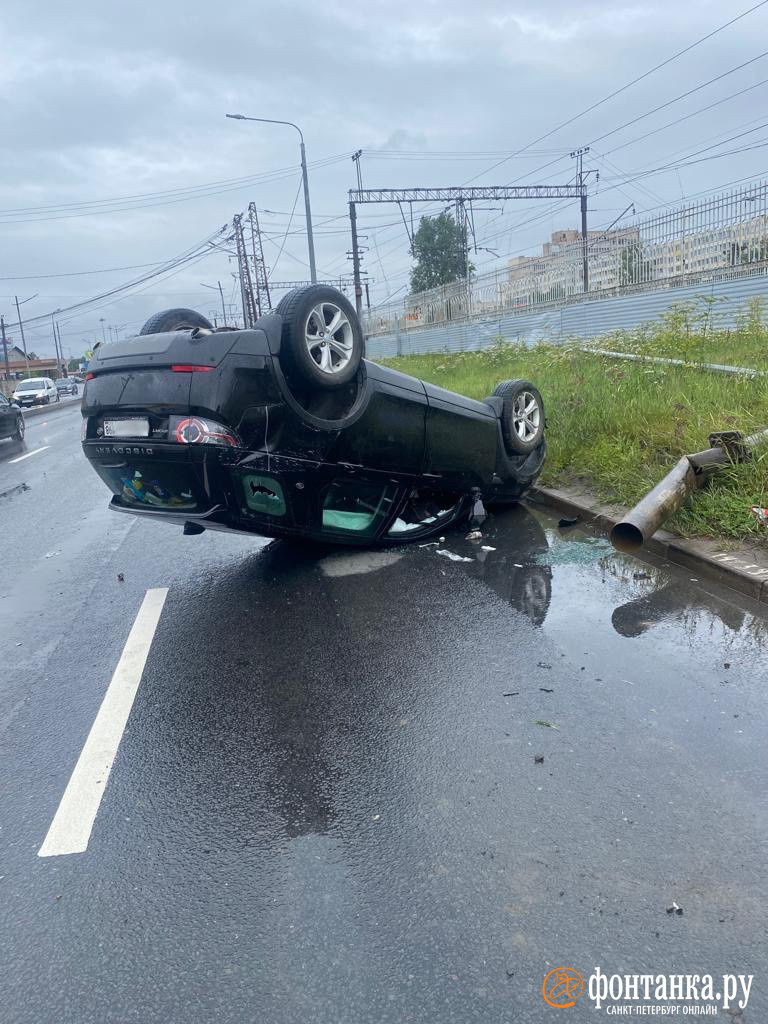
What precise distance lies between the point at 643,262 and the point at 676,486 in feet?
43.6

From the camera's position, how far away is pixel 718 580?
5.08 m

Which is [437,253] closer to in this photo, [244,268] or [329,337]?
[244,268]

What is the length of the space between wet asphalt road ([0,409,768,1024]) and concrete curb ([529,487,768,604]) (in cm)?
18

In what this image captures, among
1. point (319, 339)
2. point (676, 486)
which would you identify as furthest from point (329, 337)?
point (676, 486)

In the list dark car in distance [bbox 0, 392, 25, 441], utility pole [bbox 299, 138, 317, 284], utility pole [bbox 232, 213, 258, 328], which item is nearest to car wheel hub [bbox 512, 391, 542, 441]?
dark car in distance [bbox 0, 392, 25, 441]

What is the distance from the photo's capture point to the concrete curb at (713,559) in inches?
189

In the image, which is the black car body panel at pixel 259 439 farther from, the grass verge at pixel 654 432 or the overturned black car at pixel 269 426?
the grass verge at pixel 654 432

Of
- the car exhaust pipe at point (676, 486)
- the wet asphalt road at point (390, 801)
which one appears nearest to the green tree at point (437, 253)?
the car exhaust pipe at point (676, 486)

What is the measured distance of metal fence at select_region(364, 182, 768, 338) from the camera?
1400 cm

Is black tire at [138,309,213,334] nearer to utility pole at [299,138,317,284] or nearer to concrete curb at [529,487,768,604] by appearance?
concrete curb at [529,487,768,604]

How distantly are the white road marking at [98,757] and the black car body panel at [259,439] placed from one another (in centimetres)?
95

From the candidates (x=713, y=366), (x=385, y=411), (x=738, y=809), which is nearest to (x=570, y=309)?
(x=713, y=366)

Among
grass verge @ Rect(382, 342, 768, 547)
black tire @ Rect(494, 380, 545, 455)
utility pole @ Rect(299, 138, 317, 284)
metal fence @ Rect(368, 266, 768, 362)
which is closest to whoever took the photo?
grass verge @ Rect(382, 342, 768, 547)

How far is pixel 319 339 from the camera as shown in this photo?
16.1ft
